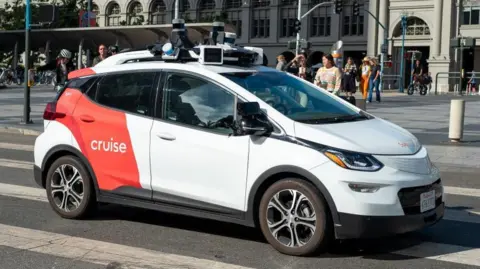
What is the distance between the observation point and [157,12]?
266ft

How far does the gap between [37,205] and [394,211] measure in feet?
13.3

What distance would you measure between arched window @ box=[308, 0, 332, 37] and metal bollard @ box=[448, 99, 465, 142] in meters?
58.0

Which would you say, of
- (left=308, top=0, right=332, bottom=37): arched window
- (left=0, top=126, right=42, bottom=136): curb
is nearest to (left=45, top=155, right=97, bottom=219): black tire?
(left=0, top=126, right=42, bottom=136): curb

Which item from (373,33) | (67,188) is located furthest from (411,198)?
(373,33)

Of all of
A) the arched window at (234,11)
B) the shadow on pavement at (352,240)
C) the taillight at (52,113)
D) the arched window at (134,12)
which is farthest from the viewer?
the arched window at (134,12)

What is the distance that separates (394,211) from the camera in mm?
5418

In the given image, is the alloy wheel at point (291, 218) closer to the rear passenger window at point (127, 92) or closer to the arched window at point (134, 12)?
the rear passenger window at point (127, 92)

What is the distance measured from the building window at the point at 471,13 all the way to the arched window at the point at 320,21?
46.0 ft

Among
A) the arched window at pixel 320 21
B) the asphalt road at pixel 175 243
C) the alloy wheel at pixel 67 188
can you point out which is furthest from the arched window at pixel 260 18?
the alloy wheel at pixel 67 188

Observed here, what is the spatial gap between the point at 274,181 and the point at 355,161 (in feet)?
2.31

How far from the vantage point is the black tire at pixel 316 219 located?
18.0 ft

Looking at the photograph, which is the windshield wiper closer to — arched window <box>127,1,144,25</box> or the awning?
the awning

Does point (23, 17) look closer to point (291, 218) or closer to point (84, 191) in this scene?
point (84, 191)

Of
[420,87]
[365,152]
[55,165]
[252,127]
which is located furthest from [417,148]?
[420,87]
